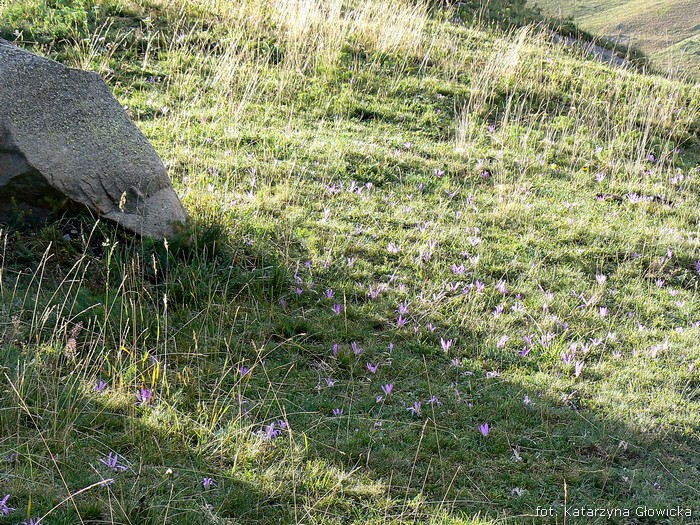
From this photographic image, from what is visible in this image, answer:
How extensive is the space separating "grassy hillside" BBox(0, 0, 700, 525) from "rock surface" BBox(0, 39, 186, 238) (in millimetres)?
222

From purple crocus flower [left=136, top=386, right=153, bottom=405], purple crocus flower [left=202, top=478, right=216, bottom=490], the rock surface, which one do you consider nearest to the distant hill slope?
the rock surface

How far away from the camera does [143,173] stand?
5.42 meters

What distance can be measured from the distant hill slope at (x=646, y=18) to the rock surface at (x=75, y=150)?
2753 cm

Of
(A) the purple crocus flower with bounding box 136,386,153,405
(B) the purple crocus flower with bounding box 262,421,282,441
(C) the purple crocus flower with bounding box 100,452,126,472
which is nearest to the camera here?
(C) the purple crocus flower with bounding box 100,452,126,472

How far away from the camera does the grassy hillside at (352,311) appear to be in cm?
351

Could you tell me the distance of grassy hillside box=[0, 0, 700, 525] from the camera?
3512mm

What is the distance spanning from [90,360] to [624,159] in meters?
7.02

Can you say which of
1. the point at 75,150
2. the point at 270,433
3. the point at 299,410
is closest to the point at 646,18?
the point at 75,150

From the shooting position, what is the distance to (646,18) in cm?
3353

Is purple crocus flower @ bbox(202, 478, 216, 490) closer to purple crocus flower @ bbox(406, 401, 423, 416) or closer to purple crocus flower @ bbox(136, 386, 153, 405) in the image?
purple crocus flower @ bbox(136, 386, 153, 405)

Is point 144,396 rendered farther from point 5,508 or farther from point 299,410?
point 5,508

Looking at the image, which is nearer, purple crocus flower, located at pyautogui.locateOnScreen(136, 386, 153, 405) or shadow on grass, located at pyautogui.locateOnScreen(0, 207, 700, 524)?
shadow on grass, located at pyautogui.locateOnScreen(0, 207, 700, 524)

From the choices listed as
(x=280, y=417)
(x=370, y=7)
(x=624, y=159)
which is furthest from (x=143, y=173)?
(x=370, y=7)

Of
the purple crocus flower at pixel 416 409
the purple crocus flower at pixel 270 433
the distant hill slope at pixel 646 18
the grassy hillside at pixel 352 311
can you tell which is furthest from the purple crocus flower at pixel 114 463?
the distant hill slope at pixel 646 18
